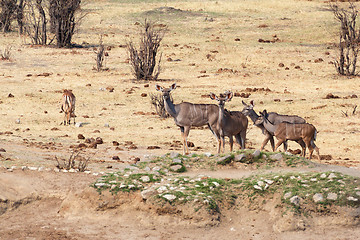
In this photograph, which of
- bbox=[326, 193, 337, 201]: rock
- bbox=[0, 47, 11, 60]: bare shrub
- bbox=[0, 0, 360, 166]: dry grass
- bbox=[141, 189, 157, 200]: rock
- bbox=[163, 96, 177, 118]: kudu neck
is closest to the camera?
bbox=[326, 193, 337, 201]: rock

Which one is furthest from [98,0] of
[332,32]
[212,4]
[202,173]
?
[202,173]

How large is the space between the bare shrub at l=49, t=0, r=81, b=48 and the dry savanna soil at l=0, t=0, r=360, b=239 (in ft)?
2.75

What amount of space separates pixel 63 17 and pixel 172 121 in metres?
14.9

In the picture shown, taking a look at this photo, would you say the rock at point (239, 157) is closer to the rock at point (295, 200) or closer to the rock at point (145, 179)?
the rock at point (145, 179)

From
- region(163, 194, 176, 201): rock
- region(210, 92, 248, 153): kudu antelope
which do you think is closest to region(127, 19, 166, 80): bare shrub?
region(210, 92, 248, 153): kudu antelope

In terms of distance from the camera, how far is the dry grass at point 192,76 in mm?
16844

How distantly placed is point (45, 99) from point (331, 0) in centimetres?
3109

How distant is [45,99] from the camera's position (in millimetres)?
21188

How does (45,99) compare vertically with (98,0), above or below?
below

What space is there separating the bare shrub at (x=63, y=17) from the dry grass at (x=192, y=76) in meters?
0.88

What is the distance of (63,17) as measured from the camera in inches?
1227

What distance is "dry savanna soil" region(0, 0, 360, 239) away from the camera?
866 cm

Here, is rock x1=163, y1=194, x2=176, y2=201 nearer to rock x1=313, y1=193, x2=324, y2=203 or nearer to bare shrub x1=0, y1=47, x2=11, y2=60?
rock x1=313, y1=193, x2=324, y2=203

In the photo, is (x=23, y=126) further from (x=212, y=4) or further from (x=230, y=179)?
(x=212, y=4)
